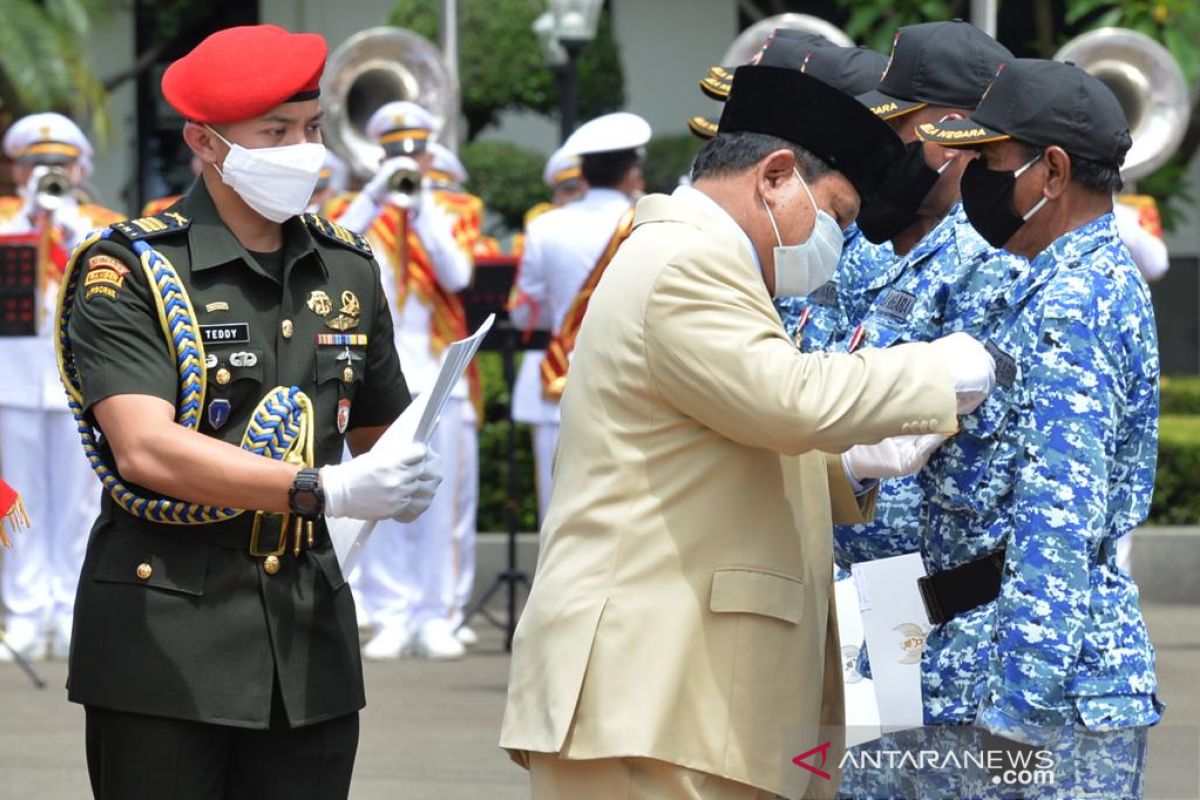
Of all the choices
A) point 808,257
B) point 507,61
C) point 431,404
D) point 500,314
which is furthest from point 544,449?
point 507,61

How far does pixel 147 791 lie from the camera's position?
3.36 metres

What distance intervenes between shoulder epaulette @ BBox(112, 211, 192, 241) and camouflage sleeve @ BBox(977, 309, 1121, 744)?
1496 mm

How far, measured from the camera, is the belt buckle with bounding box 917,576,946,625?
3645 millimetres

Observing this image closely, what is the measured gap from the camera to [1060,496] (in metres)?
3.30

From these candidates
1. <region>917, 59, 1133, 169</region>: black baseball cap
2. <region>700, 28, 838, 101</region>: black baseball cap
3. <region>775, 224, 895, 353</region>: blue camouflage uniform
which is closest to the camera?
<region>917, 59, 1133, 169</region>: black baseball cap

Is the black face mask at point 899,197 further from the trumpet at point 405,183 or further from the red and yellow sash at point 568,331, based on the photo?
the trumpet at point 405,183

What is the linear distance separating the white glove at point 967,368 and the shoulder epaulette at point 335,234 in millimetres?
1139

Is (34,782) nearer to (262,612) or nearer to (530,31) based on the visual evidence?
(262,612)

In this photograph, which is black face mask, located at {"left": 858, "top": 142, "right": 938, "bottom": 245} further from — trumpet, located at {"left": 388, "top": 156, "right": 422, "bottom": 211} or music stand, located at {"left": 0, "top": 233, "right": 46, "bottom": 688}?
music stand, located at {"left": 0, "top": 233, "right": 46, "bottom": 688}

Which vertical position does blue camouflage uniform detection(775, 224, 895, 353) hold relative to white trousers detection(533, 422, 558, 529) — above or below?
above

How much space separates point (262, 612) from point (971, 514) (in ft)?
4.14

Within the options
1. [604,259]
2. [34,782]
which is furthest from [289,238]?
[604,259]

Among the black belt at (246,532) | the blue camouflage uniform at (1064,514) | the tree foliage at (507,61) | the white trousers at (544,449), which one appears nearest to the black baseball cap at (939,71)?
the blue camouflage uniform at (1064,514)

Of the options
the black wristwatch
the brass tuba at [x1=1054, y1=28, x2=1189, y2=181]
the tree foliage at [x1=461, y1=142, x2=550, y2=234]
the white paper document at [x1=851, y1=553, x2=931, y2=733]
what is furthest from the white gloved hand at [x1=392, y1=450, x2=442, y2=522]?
the tree foliage at [x1=461, y1=142, x2=550, y2=234]
